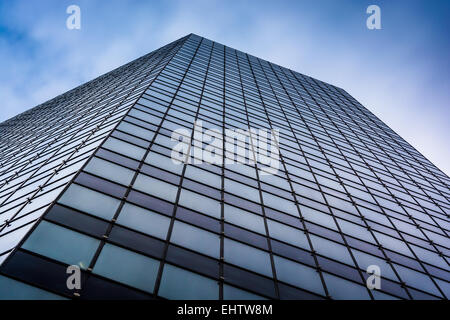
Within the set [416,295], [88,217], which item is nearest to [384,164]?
[416,295]

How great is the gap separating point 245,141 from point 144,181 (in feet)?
28.7

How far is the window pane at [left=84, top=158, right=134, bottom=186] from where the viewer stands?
1102 centimetres

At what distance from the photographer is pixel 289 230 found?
12422mm

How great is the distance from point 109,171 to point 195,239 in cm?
384

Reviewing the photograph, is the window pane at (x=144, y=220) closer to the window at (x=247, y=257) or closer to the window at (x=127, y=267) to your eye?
the window at (x=127, y=267)

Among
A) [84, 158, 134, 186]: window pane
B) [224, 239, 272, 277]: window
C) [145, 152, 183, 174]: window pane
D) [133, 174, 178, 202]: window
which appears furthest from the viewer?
[145, 152, 183, 174]: window pane

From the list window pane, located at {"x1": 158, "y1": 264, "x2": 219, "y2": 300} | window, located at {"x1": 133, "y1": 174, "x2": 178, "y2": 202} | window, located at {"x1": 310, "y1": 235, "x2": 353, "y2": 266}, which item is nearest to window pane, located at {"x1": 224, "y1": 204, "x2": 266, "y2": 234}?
window, located at {"x1": 133, "y1": 174, "x2": 178, "y2": 202}

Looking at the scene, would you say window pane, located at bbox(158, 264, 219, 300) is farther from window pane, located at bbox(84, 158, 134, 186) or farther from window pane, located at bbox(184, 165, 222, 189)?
window pane, located at bbox(184, 165, 222, 189)

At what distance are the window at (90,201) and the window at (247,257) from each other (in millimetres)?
3456

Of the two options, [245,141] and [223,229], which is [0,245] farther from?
[245,141]

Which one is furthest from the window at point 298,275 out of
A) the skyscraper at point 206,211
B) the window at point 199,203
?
the window at point 199,203

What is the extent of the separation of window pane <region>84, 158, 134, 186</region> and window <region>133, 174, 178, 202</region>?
344 millimetres
